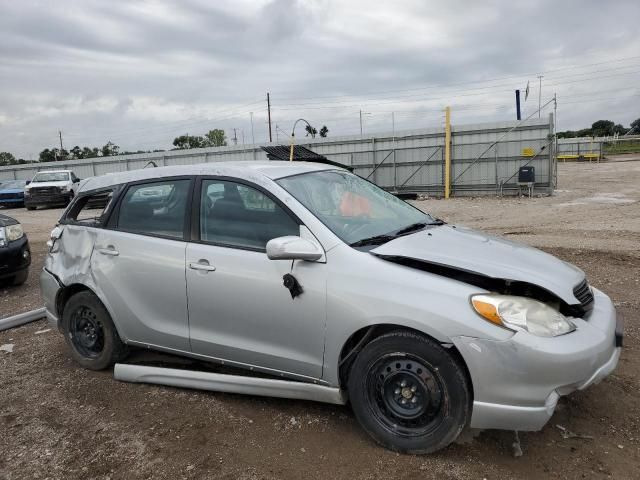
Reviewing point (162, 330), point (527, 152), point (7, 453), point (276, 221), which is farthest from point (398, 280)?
point (527, 152)

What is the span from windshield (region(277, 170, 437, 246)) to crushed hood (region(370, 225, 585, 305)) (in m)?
0.20

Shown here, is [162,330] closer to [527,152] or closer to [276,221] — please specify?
[276,221]

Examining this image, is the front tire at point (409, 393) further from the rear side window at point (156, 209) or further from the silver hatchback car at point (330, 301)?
the rear side window at point (156, 209)

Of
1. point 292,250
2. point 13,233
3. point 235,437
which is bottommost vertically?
point 235,437

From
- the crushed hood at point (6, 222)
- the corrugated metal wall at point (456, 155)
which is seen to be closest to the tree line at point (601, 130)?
the corrugated metal wall at point (456, 155)

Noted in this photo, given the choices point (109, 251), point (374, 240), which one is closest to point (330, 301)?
point (374, 240)

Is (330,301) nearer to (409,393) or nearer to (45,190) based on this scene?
(409,393)

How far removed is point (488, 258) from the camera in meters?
3.05

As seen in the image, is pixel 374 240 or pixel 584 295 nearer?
pixel 584 295

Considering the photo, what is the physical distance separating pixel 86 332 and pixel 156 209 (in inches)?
48.5

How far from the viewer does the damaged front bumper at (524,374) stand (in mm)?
2549

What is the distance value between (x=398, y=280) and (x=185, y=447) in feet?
5.30

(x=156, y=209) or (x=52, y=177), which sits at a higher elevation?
(x=52, y=177)

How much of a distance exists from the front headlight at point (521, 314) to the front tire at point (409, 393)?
300mm
